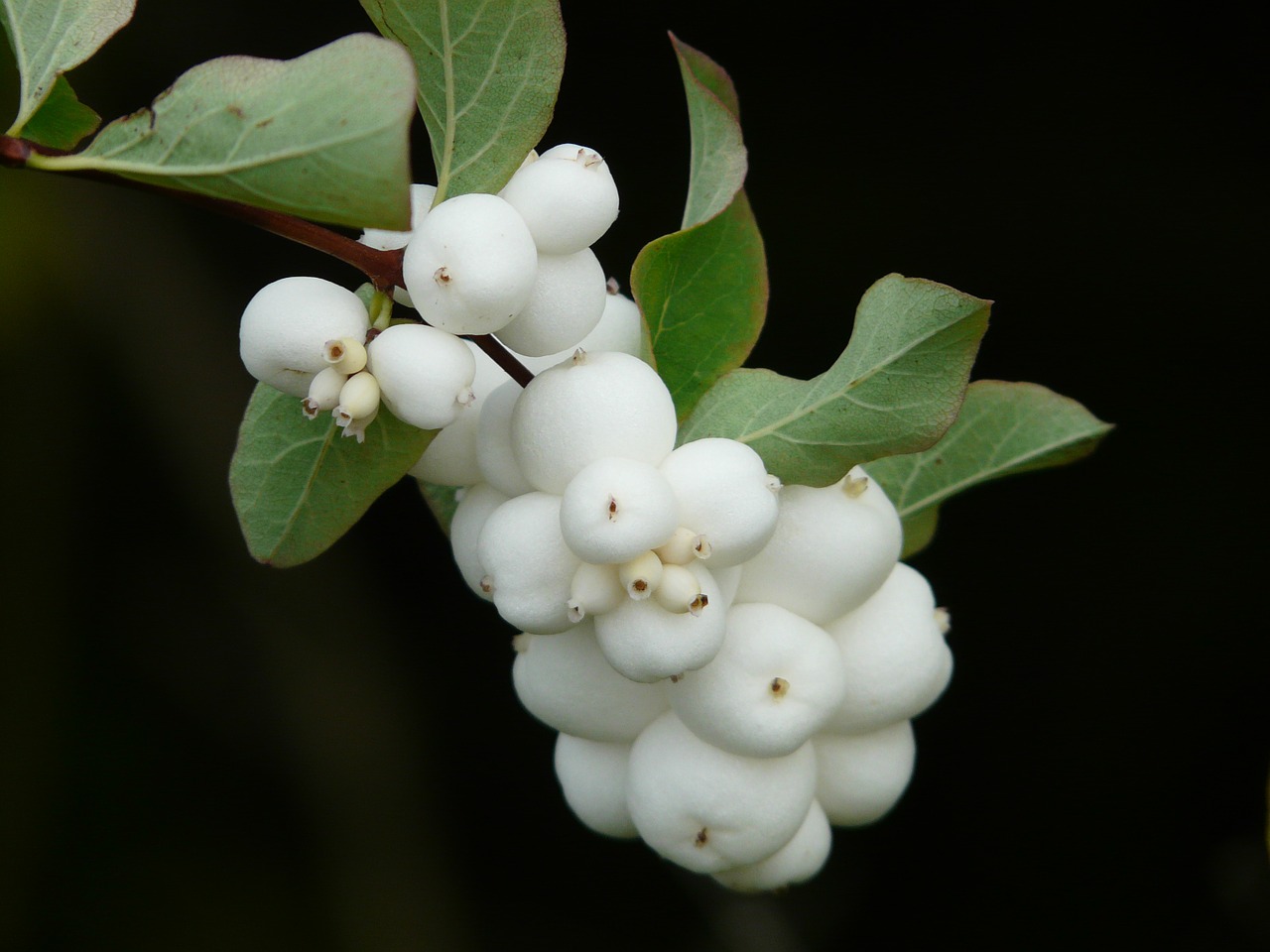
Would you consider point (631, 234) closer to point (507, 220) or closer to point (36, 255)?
point (36, 255)

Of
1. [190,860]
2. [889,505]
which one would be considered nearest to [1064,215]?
[889,505]

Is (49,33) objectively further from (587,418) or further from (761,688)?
(761,688)

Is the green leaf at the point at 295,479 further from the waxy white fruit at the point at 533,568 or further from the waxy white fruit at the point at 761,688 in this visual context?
the waxy white fruit at the point at 761,688

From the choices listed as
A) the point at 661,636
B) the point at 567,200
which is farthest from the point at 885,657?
the point at 567,200

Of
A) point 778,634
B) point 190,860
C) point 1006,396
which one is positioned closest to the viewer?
point 778,634

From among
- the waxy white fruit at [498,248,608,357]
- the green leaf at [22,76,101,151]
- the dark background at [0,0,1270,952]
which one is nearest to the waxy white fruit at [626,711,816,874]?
the waxy white fruit at [498,248,608,357]
